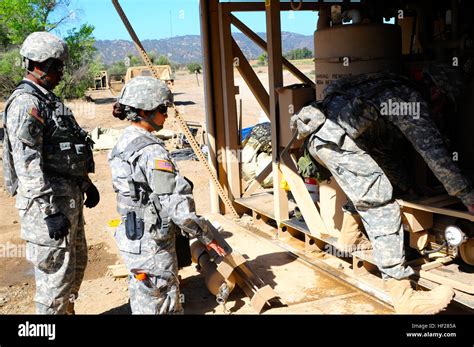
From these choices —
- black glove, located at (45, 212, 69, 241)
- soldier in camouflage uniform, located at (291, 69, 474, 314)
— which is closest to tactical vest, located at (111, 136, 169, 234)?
black glove, located at (45, 212, 69, 241)

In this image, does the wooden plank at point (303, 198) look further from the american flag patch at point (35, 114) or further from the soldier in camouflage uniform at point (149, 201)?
the american flag patch at point (35, 114)

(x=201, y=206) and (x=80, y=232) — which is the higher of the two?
(x=80, y=232)

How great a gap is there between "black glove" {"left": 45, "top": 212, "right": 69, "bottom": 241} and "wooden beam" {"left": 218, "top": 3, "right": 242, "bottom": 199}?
309 centimetres

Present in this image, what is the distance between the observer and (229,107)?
6.80m

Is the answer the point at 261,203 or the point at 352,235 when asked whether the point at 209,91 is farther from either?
the point at 352,235

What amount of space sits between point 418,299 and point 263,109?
9.97 ft

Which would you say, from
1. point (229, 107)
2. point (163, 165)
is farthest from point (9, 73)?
point (163, 165)

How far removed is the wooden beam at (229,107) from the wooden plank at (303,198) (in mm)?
1265

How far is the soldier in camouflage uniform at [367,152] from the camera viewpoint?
13.8 feet

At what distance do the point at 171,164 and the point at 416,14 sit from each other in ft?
12.3

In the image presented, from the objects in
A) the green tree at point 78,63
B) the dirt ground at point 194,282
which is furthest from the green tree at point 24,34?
the dirt ground at point 194,282

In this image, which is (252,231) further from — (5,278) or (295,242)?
(5,278)

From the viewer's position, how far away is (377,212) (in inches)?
176

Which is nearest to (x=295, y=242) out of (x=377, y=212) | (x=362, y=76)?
(x=377, y=212)
